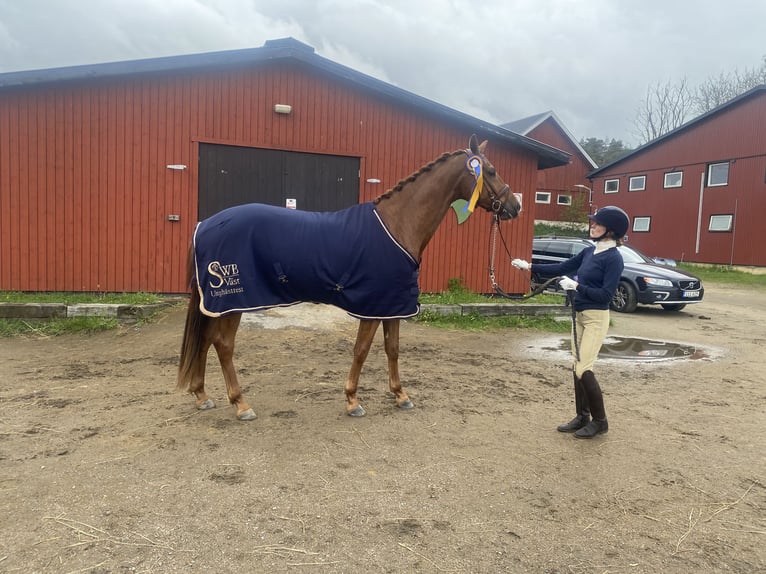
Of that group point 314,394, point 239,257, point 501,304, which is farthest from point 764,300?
point 239,257

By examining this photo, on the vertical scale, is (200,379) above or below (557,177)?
below

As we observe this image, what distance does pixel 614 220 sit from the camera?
3678 mm

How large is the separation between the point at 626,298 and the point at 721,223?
16.0 meters

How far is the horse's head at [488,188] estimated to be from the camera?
4.21 meters

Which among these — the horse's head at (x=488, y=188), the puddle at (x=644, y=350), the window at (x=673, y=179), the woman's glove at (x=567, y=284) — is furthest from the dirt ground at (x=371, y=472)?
the window at (x=673, y=179)

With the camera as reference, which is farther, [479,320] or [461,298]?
[461,298]

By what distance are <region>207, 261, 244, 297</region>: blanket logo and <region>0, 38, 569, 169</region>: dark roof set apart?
6231 millimetres

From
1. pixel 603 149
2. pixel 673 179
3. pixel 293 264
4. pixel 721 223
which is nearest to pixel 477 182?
pixel 293 264

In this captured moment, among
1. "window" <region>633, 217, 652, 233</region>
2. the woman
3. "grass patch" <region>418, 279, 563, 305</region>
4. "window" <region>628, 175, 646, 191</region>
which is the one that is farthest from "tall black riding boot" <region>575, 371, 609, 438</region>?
"window" <region>628, 175, 646, 191</region>

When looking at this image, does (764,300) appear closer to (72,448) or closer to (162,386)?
(162,386)

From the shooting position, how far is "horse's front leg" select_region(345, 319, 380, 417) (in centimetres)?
403

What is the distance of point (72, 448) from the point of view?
330 centimetres

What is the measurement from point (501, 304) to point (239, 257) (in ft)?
20.3

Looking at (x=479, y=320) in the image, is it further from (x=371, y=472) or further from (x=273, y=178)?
(x=371, y=472)
